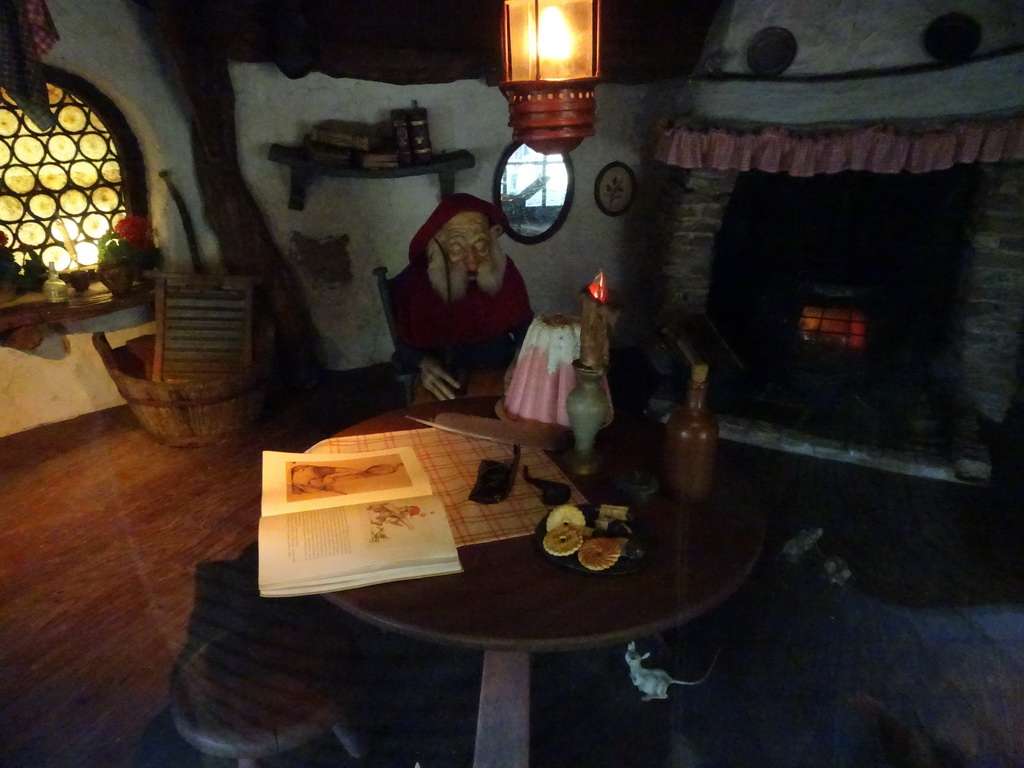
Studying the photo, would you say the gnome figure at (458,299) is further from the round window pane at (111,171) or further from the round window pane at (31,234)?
the round window pane at (31,234)

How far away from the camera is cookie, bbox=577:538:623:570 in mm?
1181

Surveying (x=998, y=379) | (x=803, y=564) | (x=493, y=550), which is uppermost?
(x=493, y=550)

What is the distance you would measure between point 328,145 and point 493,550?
2666mm

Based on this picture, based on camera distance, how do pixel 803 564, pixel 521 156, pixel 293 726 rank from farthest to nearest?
pixel 521 156
pixel 803 564
pixel 293 726

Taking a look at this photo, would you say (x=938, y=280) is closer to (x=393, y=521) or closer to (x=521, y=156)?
(x=521, y=156)

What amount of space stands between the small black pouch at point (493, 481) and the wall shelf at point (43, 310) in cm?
237

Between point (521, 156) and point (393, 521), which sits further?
point (521, 156)

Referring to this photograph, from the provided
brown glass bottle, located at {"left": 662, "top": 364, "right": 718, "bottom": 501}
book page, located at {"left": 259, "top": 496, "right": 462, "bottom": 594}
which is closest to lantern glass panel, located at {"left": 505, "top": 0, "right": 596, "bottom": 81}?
brown glass bottle, located at {"left": 662, "top": 364, "right": 718, "bottom": 501}

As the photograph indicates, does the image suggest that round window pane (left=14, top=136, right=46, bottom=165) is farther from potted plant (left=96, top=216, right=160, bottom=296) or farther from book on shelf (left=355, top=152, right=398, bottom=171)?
book on shelf (left=355, top=152, right=398, bottom=171)

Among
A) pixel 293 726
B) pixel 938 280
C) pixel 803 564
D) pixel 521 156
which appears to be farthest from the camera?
pixel 521 156

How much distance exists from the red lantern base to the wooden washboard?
1851 millimetres

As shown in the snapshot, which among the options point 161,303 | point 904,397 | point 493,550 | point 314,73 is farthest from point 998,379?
point 161,303

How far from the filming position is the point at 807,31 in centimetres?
290

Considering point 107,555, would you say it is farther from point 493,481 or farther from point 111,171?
point 111,171
